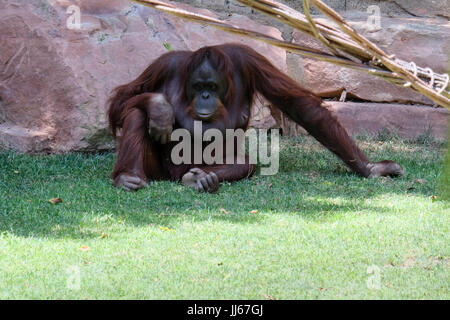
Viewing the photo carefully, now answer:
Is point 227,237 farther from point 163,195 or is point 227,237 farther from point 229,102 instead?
point 229,102

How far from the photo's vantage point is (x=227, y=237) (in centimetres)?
359

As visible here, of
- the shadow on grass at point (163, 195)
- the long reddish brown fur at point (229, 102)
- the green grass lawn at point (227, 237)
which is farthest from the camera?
the long reddish brown fur at point (229, 102)

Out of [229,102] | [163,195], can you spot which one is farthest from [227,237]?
[229,102]

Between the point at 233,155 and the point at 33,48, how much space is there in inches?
78.1

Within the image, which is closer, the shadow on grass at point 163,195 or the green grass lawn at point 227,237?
the green grass lawn at point 227,237

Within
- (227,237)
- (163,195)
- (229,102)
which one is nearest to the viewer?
(227,237)

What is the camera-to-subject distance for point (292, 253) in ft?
11.0

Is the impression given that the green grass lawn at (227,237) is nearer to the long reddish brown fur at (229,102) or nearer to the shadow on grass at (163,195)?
the shadow on grass at (163,195)

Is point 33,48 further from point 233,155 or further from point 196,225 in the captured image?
point 196,225

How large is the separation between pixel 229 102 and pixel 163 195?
38.3 inches

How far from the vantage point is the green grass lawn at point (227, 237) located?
9.62 ft

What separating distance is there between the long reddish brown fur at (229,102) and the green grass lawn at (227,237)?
0.25 m

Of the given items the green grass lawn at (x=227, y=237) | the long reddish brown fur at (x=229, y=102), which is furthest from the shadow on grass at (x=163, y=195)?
the long reddish brown fur at (x=229, y=102)
